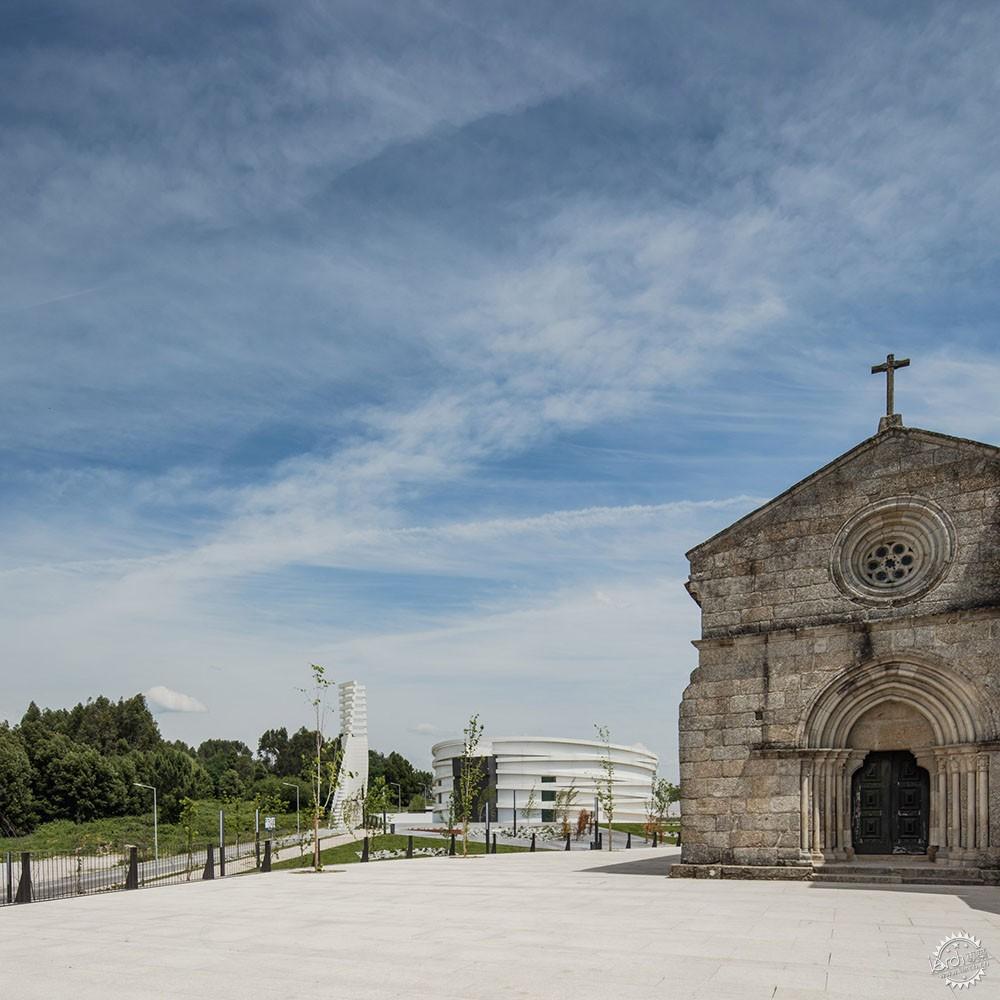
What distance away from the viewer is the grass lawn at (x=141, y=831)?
161 feet

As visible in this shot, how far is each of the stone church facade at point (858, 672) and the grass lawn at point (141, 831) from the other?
1256 inches

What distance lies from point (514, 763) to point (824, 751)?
79417 millimetres

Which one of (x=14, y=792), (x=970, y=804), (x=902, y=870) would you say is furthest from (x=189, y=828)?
(x=14, y=792)

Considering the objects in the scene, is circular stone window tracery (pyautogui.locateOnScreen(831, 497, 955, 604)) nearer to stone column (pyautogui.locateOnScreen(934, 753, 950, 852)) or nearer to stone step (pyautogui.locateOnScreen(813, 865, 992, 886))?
stone column (pyautogui.locateOnScreen(934, 753, 950, 852))

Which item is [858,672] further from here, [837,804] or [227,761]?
[227,761]

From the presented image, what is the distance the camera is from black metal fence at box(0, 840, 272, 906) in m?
18.5

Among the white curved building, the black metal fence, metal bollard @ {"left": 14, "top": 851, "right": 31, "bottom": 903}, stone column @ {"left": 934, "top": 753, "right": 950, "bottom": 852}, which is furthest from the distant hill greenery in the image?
stone column @ {"left": 934, "top": 753, "right": 950, "bottom": 852}

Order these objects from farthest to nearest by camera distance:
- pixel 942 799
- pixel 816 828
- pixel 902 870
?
1. pixel 816 828
2. pixel 942 799
3. pixel 902 870

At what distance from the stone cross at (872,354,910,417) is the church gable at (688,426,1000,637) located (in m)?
0.96

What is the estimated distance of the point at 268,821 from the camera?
3406 cm

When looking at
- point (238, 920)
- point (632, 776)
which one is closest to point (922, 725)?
point (238, 920)

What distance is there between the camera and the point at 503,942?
34.6 feet

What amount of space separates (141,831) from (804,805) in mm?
48532

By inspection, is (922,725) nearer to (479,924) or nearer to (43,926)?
(479,924)
